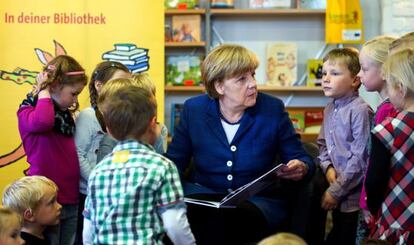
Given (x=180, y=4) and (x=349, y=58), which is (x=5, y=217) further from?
(x=180, y=4)

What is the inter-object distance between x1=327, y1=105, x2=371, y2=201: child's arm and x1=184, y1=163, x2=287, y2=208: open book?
0.91 ft

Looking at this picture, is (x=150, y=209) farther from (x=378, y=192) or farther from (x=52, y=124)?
(x=52, y=124)

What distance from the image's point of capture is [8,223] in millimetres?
2045

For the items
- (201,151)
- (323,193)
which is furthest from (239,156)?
(323,193)

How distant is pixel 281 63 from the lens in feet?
17.4

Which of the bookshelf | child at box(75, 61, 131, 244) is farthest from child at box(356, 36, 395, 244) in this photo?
the bookshelf

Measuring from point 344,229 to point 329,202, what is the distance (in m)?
0.13

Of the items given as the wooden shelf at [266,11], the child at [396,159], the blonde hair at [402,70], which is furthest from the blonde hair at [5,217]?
the wooden shelf at [266,11]

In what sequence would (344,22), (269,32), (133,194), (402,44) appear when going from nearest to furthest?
(133,194) → (402,44) → (344,22) → (269,32)

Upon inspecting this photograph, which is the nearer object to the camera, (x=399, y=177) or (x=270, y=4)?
(x=399, y=177)

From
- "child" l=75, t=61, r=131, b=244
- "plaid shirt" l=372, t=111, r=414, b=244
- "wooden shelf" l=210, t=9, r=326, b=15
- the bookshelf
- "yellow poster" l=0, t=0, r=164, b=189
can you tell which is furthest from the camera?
the bookshelf

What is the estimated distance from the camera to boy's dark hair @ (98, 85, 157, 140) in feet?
6.09

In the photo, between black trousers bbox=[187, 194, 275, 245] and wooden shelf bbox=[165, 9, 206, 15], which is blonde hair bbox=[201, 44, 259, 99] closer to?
black trousers bbox=[187, 194, 275, 245]

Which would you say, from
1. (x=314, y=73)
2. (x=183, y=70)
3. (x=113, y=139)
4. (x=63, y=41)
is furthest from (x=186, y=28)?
(x=113, y=139)
